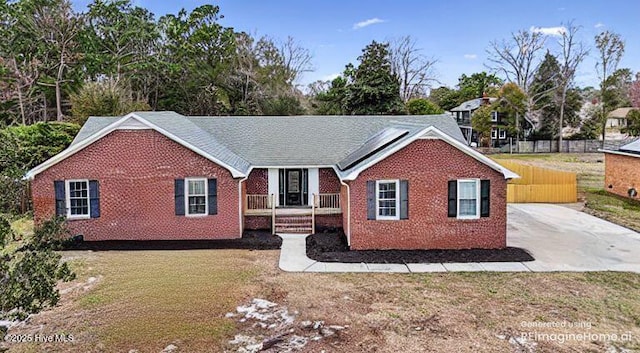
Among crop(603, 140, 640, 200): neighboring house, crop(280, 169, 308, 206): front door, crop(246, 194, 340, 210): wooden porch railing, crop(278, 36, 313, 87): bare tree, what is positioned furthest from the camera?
crop(278, 36, 313, 87): bare tree

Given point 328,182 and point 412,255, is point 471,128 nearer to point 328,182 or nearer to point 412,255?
point 328,182

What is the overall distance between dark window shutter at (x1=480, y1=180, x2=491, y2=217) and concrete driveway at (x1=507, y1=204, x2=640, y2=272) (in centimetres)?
191

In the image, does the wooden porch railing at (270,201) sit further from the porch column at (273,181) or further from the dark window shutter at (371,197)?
the dark window shutter at (371,197)

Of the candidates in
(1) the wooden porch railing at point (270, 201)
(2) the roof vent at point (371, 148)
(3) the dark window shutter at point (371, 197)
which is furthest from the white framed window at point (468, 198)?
(1) the wooden porch railing at point (270, 201)

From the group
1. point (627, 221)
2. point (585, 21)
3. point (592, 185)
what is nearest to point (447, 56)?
point (585, 21)

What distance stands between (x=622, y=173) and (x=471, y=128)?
30.5m

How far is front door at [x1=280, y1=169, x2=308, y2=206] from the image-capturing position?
802 inches

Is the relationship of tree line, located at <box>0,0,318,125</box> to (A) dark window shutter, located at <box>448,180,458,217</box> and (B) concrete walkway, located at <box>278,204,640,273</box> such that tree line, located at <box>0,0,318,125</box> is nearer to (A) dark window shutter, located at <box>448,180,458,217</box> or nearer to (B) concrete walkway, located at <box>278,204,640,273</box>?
(B) concrete walkway, located at <box>278,204,640,273</box>

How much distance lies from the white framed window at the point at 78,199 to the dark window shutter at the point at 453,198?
13.3 metres

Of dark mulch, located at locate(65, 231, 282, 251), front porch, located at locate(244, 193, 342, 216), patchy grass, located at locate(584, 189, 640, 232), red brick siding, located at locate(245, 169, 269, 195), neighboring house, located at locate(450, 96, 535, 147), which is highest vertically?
neighboring house, located at locate(450, 96, 535, 147)

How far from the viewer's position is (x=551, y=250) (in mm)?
15875

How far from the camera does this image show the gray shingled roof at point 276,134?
62.2 feet

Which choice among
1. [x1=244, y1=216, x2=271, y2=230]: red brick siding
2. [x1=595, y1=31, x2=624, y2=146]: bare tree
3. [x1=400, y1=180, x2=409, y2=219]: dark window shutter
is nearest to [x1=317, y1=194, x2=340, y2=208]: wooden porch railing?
[x1=244, y1=216, x2=271, y2=230]: red brick siding

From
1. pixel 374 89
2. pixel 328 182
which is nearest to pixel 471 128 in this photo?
pixel 374 89
